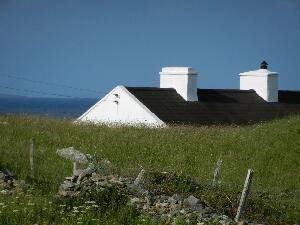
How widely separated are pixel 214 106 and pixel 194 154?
19.0 meters

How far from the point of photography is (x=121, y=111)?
153ft

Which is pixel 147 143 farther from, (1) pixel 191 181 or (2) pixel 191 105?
(2) pixel 191 105

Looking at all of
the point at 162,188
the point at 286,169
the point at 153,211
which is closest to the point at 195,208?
the point at 153,211

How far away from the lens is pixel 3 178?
18906 mm

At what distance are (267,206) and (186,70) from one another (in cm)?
3034

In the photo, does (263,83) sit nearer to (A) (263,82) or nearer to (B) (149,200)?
(A) (263,82)

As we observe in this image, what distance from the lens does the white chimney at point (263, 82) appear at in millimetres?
55000

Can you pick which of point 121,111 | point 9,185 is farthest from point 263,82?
point 9,185

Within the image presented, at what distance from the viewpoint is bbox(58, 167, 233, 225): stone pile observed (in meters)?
15.6

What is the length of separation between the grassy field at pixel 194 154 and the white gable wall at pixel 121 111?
21.4 feet

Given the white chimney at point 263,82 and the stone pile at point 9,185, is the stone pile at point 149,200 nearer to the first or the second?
the stone pile at point 9,185

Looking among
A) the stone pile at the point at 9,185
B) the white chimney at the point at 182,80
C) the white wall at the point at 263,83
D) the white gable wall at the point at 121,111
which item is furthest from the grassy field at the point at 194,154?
the white wall at the point at 263,83

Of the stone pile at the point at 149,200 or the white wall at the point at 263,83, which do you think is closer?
the stone pile at the point at 149,200

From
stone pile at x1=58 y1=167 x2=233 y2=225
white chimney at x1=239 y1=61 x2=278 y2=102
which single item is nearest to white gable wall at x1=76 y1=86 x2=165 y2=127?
white chimney at x1=239 y1=61 x2=278 y2=102
